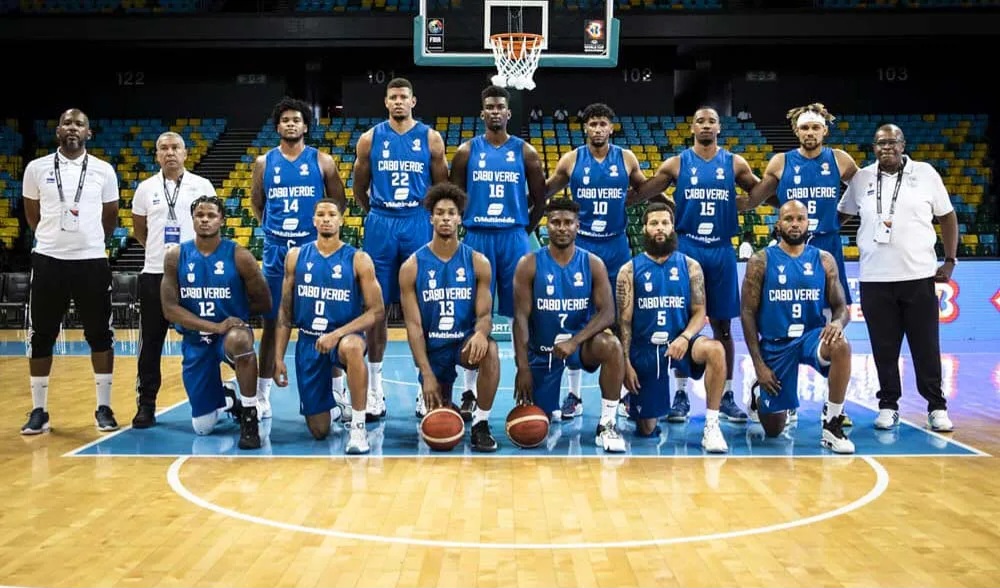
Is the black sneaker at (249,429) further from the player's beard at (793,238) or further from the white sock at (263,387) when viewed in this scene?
the player's beard at (793,238)

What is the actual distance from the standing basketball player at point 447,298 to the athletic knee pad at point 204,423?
138 cm

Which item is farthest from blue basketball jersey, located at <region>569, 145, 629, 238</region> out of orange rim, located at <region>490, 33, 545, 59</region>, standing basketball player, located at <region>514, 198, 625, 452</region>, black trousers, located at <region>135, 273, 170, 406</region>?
orange rim, located at <region>490, 33, 545, 59</region>

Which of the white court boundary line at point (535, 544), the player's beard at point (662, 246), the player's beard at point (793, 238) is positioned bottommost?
the white court boundary line at point (535, 544)

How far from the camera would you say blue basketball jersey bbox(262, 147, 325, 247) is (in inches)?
247

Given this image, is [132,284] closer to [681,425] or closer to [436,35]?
[436,35]

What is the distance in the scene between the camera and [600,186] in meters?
6.38

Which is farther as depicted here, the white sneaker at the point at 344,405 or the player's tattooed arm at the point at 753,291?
the white sneaker at the point at 344,405

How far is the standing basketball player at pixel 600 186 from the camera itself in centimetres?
638

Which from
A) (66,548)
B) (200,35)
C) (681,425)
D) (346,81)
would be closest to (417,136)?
(681,425)

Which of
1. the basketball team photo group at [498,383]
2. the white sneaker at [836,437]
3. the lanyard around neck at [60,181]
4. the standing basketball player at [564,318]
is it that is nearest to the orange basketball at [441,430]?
the basketball team photo group at [498,383]

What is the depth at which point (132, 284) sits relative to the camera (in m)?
12.8

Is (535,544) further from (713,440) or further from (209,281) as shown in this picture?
(209,281)

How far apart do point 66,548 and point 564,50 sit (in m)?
9.13

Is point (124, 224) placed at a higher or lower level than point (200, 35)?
lower
